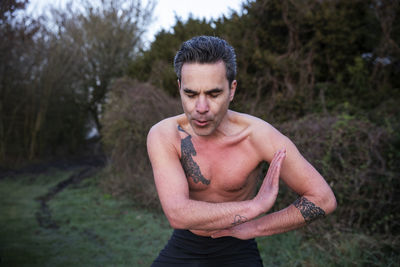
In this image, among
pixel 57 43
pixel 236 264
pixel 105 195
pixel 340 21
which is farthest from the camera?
pixel 57 43

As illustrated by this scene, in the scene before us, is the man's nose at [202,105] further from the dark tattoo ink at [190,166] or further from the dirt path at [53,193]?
the dirt path at [53,193]

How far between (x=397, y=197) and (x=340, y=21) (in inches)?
152

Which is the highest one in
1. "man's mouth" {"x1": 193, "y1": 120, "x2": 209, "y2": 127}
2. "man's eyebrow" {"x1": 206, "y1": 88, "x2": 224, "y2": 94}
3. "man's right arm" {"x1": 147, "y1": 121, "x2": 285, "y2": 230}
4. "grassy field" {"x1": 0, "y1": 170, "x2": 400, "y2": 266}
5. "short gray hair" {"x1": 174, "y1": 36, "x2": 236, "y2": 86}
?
"short gray hair" {"x1": 174, "y1": 36, "x2": 236, "y2": 86}

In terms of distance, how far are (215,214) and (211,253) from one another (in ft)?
1.87

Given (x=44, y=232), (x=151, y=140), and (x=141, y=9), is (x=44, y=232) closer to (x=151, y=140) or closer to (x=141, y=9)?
(x=151, y=140)

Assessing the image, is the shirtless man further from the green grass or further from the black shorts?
the green grass

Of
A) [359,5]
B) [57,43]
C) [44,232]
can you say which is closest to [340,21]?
[359,5]

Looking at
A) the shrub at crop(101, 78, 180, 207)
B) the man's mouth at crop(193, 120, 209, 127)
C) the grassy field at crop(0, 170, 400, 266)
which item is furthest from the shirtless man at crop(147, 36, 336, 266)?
the shrub at crop(101, 78, 180, 207)

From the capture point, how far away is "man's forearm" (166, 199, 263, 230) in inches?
66.1

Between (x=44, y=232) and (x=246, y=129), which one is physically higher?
(x=246, y=129)

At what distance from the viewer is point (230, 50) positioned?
1.97 m

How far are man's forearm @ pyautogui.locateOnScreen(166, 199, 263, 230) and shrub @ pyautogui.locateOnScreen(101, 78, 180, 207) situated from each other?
426cm

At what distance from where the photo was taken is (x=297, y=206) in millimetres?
1921

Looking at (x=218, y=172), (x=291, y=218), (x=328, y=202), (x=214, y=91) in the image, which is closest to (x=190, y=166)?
(x=218, y=172)
